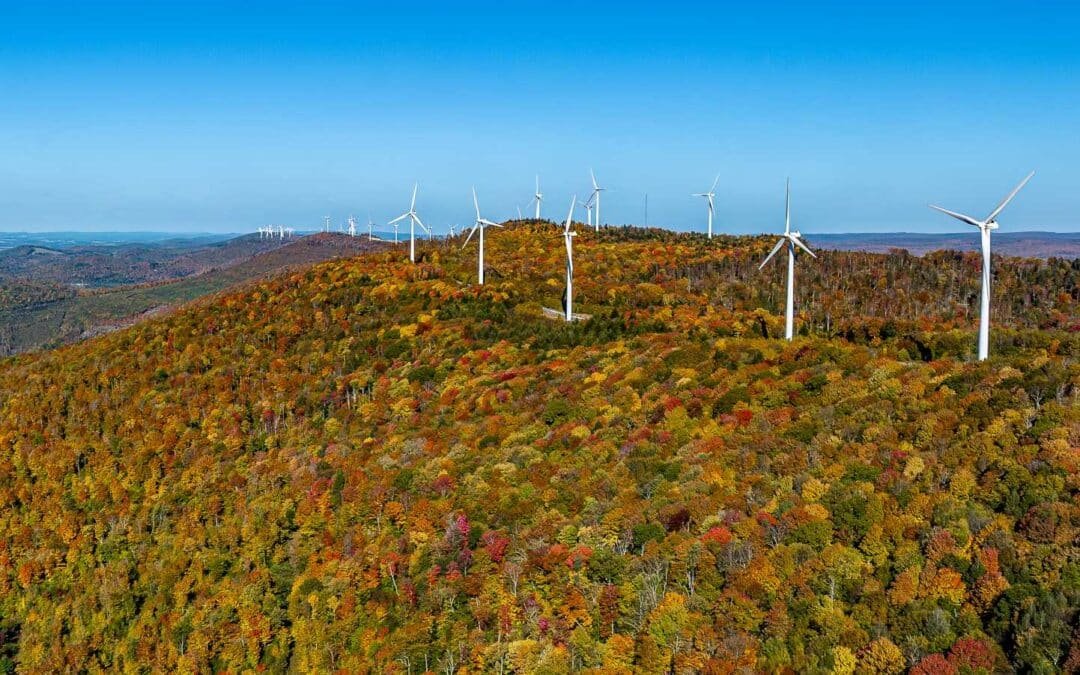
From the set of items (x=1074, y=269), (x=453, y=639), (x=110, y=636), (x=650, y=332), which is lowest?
(x=110, y=636)

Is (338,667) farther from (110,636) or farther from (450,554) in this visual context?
(110,636)

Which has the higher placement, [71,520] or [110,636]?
[71,520]

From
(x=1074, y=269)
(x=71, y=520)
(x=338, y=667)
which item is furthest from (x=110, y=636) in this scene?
(x=1074, y=269)

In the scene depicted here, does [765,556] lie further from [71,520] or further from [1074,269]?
[1074,269]

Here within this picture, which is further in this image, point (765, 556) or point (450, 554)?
point (450, 554)

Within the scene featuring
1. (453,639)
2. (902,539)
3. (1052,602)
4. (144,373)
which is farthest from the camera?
(144,373)

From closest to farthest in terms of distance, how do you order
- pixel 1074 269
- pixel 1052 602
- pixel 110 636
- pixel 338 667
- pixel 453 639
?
pixel 1052 602 → pixel 453 639 → pixel 338 667 → pixel 110 636 → pixel 1074 269
